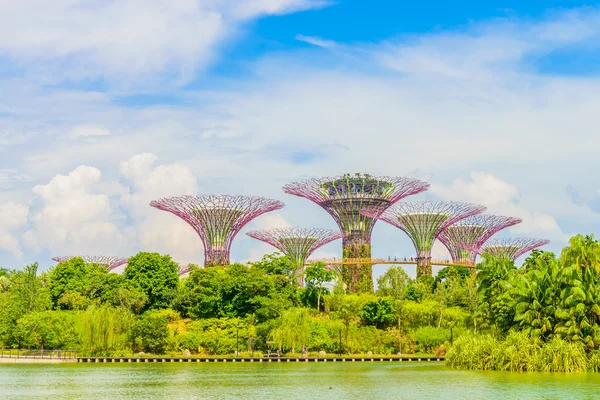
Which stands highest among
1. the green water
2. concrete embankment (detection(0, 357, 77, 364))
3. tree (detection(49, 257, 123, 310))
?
tree (detection(49, 257, 123, 310))

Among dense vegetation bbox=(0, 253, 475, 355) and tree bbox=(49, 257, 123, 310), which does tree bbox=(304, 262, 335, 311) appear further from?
tree bbox=(49, 257, 123, 310)

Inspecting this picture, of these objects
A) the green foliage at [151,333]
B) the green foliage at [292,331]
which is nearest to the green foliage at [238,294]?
the green foliage at [292,331]

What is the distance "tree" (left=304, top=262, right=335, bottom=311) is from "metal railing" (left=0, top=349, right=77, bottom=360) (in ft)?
67.4

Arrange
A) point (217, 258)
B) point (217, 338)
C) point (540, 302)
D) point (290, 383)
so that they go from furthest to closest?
point (217, 258)
point (217, 338)
point (540, 302)
point (290, 383)

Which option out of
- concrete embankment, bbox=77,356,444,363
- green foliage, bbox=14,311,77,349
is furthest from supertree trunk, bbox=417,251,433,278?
green foliage, bbox=14,311,77,349

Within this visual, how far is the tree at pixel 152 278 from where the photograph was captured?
68562 mm

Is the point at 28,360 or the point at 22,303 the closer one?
the point at 28,360

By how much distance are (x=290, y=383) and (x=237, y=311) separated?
2707 cm

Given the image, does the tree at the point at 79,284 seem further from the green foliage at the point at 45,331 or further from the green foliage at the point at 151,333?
the green foliage at the point at 151,333

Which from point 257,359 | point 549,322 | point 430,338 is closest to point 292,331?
point 257,359

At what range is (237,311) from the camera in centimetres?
6525

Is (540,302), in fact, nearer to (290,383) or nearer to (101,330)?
(290,383)

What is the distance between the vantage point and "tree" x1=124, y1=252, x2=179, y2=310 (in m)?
68.6

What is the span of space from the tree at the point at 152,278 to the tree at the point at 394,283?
59.8 ft
